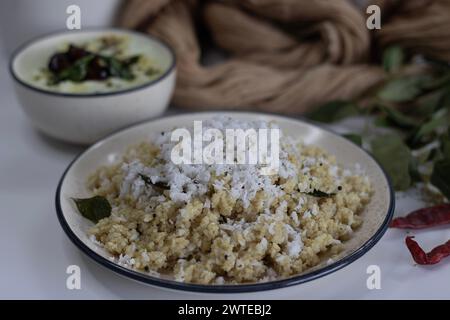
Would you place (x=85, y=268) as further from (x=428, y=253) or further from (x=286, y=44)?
(x=286, y=44)

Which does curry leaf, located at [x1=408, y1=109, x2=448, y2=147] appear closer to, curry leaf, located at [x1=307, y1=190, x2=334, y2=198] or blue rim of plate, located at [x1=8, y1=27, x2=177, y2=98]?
curry leaf, located at [x1=307, y1=190, x2=334, y2=198]

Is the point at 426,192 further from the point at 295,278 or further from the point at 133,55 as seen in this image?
the point at 133,55

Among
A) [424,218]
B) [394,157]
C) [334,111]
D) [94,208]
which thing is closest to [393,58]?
[334,111]

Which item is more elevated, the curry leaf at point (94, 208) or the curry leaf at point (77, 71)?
the curry leaf at point (77, 71)

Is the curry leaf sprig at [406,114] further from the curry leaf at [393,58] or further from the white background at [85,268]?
the white background at [85,268]

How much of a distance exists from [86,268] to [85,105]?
0.37 meters

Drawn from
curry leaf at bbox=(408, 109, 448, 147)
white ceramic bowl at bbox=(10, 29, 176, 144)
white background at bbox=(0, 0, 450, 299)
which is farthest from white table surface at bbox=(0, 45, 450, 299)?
curry leaf at bbox=(408, 109, 448, 147)

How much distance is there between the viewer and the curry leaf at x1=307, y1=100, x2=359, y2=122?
140 centimetres

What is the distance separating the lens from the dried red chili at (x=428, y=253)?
97 cm

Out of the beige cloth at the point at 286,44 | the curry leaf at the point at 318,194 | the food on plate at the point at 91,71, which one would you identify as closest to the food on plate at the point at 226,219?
the curry leaf at the point at 318,194

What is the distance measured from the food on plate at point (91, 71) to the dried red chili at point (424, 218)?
58 cm

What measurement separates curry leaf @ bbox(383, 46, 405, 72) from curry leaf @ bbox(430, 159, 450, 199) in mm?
394

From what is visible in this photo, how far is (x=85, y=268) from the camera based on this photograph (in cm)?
97

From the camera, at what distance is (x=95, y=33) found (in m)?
1.47
